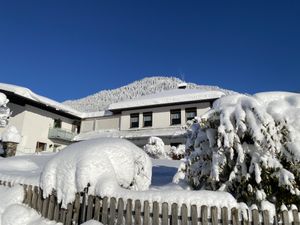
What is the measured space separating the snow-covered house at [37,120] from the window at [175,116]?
501 inches

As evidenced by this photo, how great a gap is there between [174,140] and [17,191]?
2010cm

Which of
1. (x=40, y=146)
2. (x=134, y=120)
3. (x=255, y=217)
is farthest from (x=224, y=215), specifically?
(x=40, y=146)

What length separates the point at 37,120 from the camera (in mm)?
30734

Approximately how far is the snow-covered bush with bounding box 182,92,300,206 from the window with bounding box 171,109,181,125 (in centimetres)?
2166

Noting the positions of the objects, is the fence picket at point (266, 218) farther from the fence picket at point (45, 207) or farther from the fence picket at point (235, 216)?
the fence picket at point (45, 207)

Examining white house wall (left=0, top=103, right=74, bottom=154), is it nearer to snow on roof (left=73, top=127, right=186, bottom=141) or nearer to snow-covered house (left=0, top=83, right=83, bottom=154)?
snow-covered house (left=0, top=83, right=83, bottom=154)

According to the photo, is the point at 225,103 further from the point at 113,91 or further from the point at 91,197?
the point at 113,91

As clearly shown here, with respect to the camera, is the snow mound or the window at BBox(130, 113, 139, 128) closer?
the snow mound

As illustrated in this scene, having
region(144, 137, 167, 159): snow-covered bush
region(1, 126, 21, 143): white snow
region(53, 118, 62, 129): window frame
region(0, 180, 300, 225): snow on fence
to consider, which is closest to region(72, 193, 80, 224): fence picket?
region(0, 180, 300, 225): snow on fence

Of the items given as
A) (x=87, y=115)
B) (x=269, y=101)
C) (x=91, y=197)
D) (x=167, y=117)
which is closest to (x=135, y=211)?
(x=91, y=197)

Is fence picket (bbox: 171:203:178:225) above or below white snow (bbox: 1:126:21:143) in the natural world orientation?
below

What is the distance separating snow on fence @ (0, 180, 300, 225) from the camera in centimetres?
489

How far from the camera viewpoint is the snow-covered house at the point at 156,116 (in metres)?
26.9

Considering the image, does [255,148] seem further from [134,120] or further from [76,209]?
[134,120]
